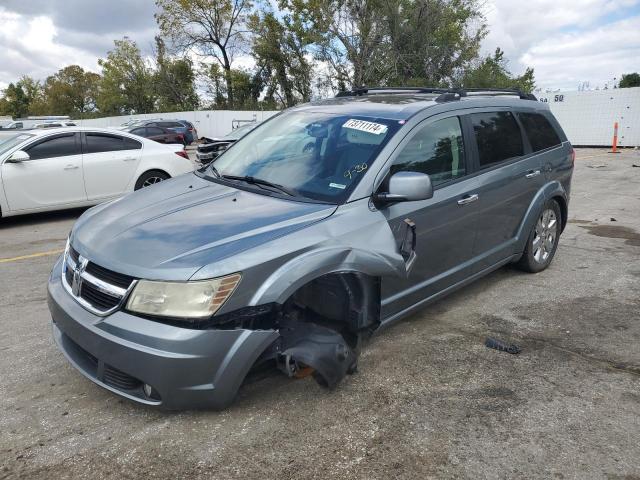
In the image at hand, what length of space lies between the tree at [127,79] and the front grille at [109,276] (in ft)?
189

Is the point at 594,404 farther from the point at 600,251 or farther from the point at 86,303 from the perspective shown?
the point at 600,251

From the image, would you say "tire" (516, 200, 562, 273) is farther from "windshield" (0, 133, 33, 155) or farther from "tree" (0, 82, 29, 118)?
"tree" (0, 82, 29, 118)

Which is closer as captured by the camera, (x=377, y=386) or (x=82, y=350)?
(x=82, y=350)

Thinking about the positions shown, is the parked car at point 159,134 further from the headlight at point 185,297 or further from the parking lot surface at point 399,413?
the headlight at point 185,297

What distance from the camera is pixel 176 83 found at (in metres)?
52.8

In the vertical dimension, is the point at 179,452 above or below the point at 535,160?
below

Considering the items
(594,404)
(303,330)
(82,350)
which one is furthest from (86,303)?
(594,404)

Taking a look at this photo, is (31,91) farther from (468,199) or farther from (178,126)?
(468,199)

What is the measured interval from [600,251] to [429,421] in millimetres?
4421

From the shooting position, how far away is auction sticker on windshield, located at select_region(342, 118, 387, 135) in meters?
3.59

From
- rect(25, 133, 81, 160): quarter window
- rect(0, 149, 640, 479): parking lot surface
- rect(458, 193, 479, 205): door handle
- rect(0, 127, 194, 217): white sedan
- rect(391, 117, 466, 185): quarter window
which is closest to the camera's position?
rect(0, 149, 640, 479): parking lot surface

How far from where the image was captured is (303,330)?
2.94 meters

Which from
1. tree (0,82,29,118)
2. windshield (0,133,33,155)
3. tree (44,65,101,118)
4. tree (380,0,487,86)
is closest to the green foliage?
tree (380,0,487,86)

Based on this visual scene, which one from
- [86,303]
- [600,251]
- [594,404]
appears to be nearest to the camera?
[86,303]
